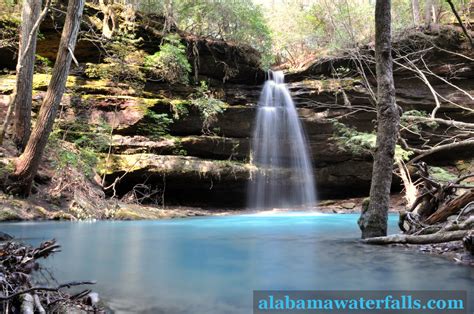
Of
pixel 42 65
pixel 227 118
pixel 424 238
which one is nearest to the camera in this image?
pixel 424 238

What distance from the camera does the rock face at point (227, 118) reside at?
1342 cm

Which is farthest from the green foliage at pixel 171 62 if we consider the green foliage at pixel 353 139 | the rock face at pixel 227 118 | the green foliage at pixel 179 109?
the green foliage at pixel 353 139

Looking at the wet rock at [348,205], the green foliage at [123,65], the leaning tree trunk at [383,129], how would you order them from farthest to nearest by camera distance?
the wet rock at [348,205] → the green foliage at [123,65] → the leaning tree trunk at [383,129]

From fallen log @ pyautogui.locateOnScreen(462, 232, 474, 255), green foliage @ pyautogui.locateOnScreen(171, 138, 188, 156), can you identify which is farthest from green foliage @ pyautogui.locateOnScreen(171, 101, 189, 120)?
fallen log @ pyautogui.locateOnScreen(462, 232, 474, 255)

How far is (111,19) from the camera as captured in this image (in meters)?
14.3

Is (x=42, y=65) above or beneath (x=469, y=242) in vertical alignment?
above

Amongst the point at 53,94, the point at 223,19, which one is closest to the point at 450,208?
the point at 53,94

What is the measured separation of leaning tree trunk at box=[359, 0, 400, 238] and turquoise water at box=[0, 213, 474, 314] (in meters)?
0.56

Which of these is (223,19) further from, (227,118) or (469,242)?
(469,242)

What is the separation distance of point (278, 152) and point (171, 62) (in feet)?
19.3

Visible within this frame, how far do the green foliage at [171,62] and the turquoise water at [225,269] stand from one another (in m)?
9.06

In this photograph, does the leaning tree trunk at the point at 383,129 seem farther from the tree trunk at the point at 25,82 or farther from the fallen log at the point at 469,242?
the tree trunk at the point at 25,82

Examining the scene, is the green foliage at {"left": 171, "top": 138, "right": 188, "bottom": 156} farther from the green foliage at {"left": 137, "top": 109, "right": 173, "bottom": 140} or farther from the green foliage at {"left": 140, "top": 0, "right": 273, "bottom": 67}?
the green foliage at {"left": 140, "top": 0, "right": 273, "bottom": 67}

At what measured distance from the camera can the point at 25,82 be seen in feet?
33.7
